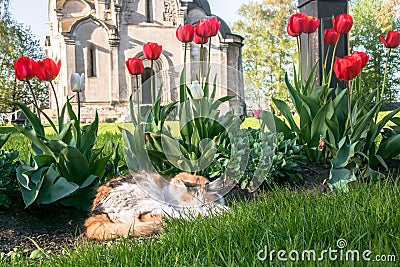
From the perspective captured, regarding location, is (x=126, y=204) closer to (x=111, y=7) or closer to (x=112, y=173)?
(x=112, y=173)

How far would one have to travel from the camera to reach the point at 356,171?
3.36 metres

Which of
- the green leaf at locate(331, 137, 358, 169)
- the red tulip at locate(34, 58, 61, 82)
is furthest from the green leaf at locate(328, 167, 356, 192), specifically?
the red tulip at locate(34, 58, 61, 82)

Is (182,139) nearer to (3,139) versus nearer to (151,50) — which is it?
(151,50)

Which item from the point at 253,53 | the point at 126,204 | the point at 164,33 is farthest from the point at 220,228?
the point at 253,53

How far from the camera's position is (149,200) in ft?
9.75

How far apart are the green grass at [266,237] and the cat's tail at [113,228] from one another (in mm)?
269

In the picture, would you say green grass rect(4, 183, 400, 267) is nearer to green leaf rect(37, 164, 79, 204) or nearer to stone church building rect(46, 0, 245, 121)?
green leaf rect(37, 164, 79, 204)

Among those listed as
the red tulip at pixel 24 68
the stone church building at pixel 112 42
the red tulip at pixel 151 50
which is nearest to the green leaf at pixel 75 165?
the red tulip at pixel 24 68

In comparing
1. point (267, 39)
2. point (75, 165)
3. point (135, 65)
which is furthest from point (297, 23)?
point (267, 39)

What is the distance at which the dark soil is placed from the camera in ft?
8.79

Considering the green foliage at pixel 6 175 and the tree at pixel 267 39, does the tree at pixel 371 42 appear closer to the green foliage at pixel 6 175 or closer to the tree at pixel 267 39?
the tree at pixel 267 39

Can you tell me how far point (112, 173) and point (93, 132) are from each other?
50 centimetres

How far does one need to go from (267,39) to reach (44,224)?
31432 millimetres

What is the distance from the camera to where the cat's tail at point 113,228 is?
2586 mm
